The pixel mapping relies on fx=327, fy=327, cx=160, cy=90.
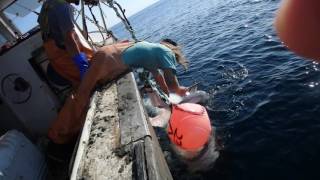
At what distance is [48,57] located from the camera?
6.42 m

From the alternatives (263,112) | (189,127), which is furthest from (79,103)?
(263,112)

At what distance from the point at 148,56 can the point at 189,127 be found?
189 cm

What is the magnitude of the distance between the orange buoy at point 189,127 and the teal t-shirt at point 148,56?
1.36m

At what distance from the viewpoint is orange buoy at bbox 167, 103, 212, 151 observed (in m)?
4.65

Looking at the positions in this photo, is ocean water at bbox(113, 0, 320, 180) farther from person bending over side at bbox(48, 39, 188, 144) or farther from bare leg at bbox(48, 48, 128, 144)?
bare leg at bbox(48, 48, 128, 144)

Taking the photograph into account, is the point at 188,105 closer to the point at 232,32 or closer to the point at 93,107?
the point at 93,107

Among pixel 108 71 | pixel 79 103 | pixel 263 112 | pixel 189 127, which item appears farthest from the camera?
pixel 108 71

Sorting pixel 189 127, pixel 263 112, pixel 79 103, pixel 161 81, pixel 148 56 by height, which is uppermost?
pixel 148 56

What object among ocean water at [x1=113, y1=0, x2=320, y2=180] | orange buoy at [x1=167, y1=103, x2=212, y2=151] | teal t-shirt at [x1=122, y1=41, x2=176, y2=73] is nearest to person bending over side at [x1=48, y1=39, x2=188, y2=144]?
teal t-shirt at [x1=122, y1=41, x2=176, y2=73]

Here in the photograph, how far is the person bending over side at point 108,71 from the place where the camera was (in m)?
5.73

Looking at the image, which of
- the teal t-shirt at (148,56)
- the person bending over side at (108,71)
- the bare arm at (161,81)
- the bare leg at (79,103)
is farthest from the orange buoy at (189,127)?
the bare leg at (79,103)

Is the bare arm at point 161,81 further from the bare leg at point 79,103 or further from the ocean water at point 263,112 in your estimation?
the ocean water at point 263,112

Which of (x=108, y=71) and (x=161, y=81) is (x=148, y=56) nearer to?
(x=161, y=81)

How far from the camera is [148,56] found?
236 inches
